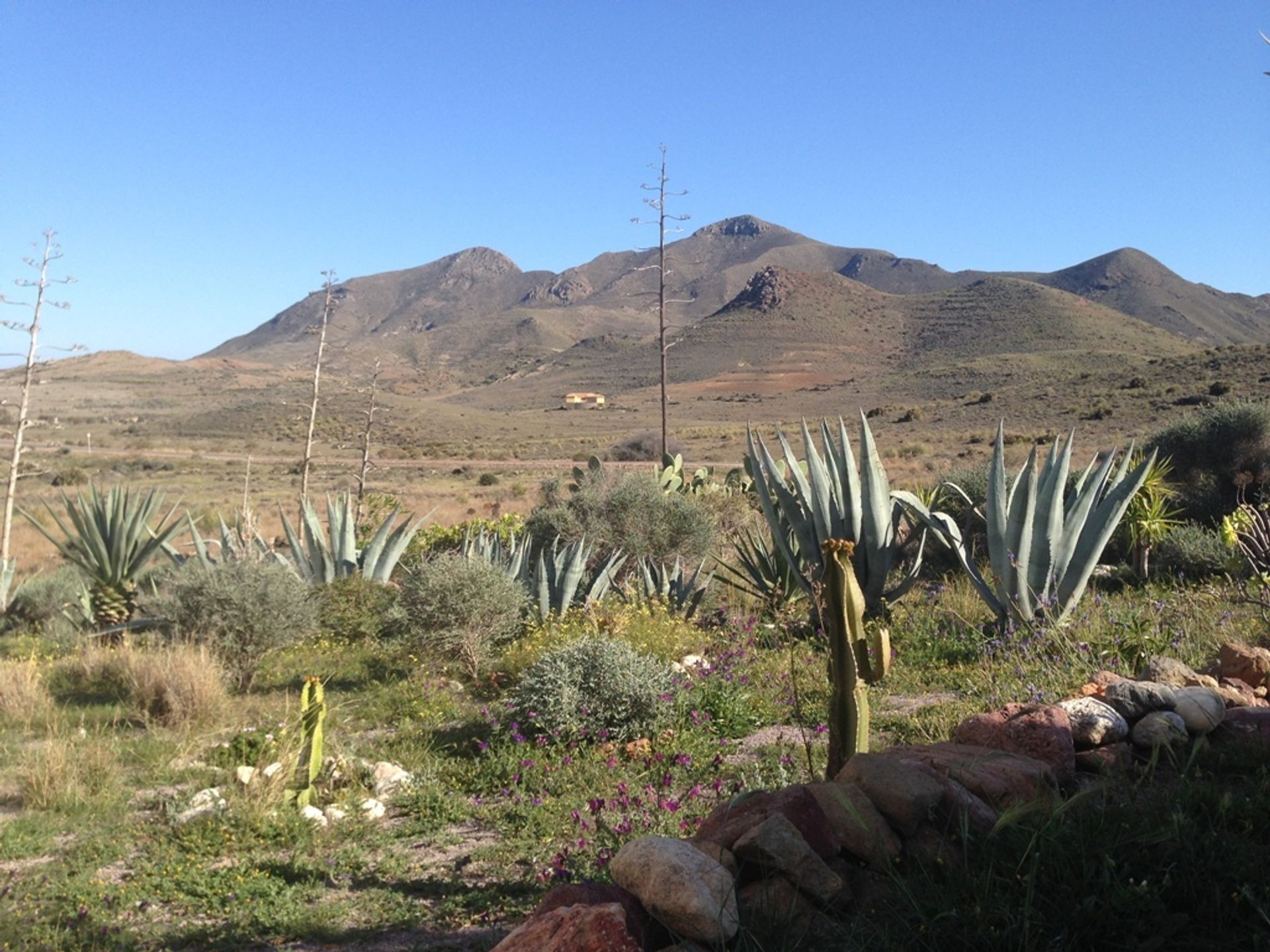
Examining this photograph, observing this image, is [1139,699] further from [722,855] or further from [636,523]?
[636,523]

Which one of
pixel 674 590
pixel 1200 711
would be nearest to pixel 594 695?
pixel 1200 711

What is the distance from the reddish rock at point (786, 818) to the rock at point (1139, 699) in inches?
66.3

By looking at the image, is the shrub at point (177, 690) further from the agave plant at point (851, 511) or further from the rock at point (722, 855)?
the rock at point (722, 855)

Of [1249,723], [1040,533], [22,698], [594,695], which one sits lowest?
[22,698]

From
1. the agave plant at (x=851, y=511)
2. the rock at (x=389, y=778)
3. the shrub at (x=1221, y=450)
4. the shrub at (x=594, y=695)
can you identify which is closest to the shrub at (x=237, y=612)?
the rock at (x=389, y=778)

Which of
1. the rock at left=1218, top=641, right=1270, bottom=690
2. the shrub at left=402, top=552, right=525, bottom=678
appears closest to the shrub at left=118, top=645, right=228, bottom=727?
the shrub at left=402, top=552, right=525, bottom=678

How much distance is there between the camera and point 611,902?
2650 millimetres

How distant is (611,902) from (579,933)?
0.18 meters

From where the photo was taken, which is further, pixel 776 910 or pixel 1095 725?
pixel 1095 725

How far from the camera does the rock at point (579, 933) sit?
2.46 m

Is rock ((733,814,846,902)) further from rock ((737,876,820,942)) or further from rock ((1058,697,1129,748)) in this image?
rock ((1058,697,1129,748))

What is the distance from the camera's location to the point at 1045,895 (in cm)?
263

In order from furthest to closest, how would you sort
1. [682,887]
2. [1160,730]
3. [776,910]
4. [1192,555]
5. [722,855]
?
[1192,555]
[1160,730]
[722,855]
[776,910]
[682,887]

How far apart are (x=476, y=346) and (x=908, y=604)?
12117cm
